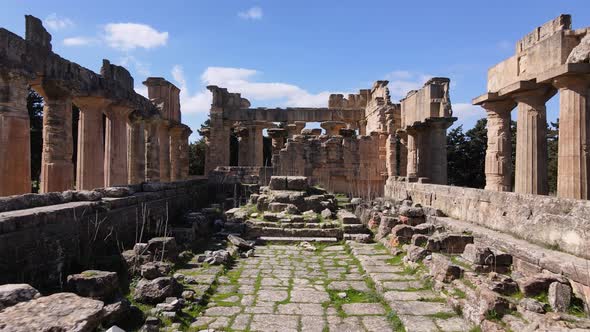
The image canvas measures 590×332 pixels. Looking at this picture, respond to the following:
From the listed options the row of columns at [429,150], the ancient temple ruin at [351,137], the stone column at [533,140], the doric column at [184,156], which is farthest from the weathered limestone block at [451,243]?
the doric column at [184,156]

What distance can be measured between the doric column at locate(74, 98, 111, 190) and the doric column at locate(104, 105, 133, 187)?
134cm

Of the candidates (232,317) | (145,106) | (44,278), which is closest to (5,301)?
(44,278)

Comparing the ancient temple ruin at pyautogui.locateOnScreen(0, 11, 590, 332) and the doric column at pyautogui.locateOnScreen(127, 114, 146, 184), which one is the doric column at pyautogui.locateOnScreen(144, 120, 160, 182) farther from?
the doric column at pyautogui.locateOnScreen(127, 114, 146, 184)

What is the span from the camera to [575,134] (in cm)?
838

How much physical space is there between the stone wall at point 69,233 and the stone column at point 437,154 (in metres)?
9.80

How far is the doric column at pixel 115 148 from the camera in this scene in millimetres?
13688

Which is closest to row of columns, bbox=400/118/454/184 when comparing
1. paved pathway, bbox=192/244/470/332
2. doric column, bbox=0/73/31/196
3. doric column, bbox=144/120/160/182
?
paved pathway, bbox=192/244/470/332

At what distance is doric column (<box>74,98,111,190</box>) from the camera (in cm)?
1200

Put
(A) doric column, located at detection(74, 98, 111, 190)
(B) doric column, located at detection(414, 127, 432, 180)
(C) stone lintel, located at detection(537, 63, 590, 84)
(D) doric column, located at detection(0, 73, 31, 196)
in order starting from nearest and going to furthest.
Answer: (C) stone lintel, located at detection(537, 63, 590, 84)
(D) doric column, located at detection(0, 73, 31, 196)
(A) doric column, located at detection(74, 98, 111, 190)
(B) doric column, located at detection(414, 127, 432, 180)

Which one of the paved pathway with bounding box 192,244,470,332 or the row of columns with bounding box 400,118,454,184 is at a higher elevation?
the row of columns with bounding box 400,118,454,184

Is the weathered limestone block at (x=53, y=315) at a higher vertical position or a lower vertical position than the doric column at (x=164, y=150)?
lower

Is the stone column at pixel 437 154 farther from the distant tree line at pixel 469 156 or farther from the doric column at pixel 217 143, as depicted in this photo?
the distant tree line at pixel 469 156

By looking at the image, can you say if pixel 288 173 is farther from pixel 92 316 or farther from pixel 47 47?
pixel 92 316

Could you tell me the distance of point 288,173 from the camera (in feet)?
63.6
